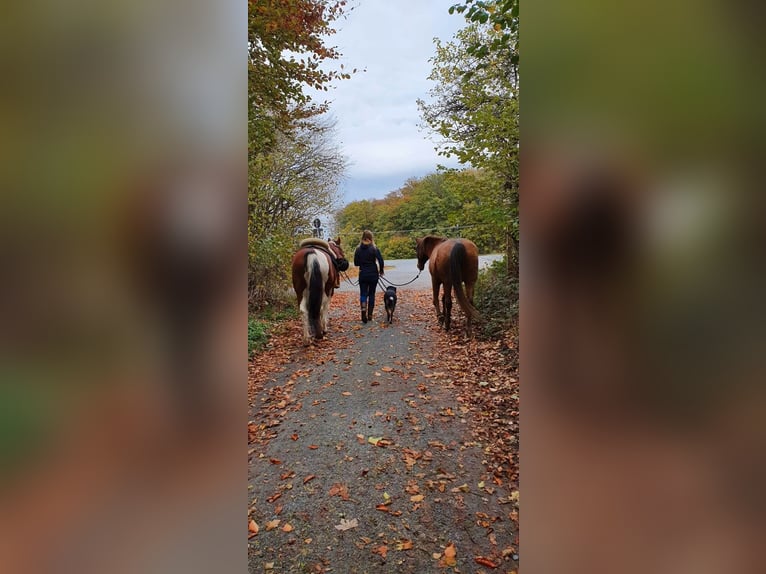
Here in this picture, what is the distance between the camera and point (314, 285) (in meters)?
4.20

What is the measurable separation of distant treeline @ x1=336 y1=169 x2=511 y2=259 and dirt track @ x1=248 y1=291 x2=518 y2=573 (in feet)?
5.55

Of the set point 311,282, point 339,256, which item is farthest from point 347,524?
point 339,256

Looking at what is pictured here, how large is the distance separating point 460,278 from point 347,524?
3.08 m

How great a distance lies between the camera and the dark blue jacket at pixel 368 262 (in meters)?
4.68

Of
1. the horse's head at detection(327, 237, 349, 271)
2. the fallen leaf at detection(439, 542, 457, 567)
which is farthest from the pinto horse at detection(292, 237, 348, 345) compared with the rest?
the fallen leaf at detection(439, 542, 457, 567)

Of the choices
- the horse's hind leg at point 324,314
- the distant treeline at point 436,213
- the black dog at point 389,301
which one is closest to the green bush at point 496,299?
the distant treeline at point 436,213

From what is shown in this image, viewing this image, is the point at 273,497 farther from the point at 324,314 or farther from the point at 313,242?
the point at 313,242

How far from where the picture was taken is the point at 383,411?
2.77 m

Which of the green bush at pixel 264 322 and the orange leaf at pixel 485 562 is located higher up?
the green bush at pixel 264 322

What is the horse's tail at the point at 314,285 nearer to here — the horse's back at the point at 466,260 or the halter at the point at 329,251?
the halter at the point at 329,251

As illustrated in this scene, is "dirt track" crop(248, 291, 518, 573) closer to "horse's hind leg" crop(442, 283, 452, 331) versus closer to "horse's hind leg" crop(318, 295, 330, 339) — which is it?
"horse's hind leg" crop(318, 295, 330, 339)
